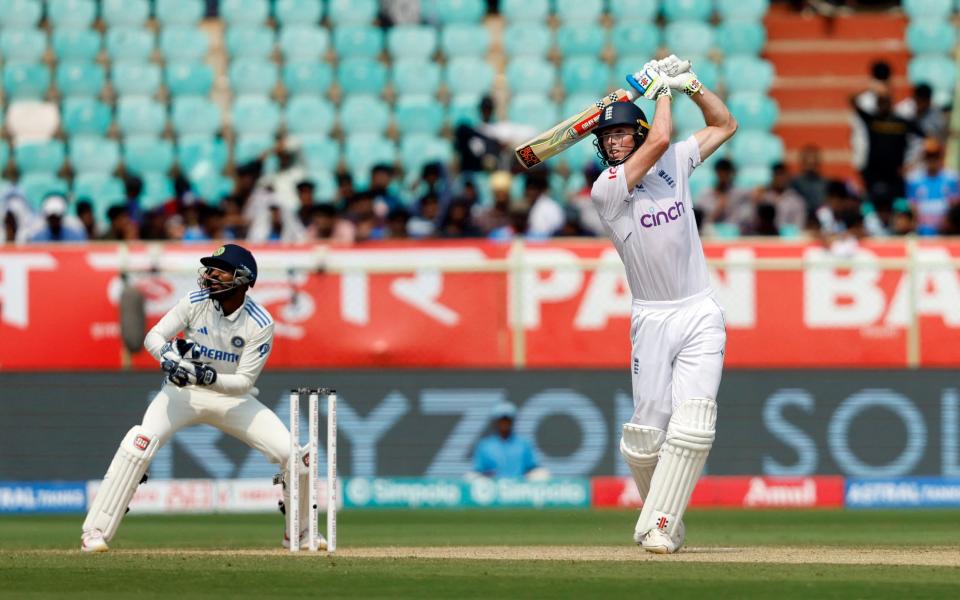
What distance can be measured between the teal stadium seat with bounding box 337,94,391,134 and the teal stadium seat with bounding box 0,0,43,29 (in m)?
3.33

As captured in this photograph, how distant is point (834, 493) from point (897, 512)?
98 cm

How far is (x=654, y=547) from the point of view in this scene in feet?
27.1

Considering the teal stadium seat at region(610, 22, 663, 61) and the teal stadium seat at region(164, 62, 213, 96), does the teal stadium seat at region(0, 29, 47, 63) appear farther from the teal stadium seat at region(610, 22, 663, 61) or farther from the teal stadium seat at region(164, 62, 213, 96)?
the teal stadium seat at region(610, 22, 663, 61)

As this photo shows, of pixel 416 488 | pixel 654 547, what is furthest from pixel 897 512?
pixel 654 547

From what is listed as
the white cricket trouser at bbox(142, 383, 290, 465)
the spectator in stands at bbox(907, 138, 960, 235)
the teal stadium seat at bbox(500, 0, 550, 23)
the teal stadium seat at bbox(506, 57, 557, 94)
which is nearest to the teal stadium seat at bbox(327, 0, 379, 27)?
the teal stadium seat at bbox(500, 0, 550, 23)

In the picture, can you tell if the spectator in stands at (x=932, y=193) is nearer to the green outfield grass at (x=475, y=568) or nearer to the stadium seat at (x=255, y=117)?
the green outfield grass at (x=475, y=568)

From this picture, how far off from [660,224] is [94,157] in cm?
984

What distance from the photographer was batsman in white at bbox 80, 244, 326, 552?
896cm

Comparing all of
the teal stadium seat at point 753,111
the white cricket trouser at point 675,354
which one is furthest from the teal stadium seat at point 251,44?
the white cricket trouser at point 675,354

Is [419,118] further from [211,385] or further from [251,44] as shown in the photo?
[211,385]

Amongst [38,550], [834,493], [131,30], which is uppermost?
[131,30]

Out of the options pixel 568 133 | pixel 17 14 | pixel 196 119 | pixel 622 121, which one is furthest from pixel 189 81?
pixel 622 121

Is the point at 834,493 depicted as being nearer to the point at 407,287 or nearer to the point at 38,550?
the point at 407,287

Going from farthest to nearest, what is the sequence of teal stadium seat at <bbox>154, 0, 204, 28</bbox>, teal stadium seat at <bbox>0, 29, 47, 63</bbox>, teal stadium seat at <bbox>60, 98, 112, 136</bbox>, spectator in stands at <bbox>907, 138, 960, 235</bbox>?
teal stadium seat at <bbox>154, 0, 204, 28</bbox>, teal stadium seat at <bbox>0, 29, 47, 63</bbox>, teal stadium seat at <bbox>60, 98, 112, 136</bbox>, spectator in stands at <bbox>907, 138, 960, 235</bbox>
